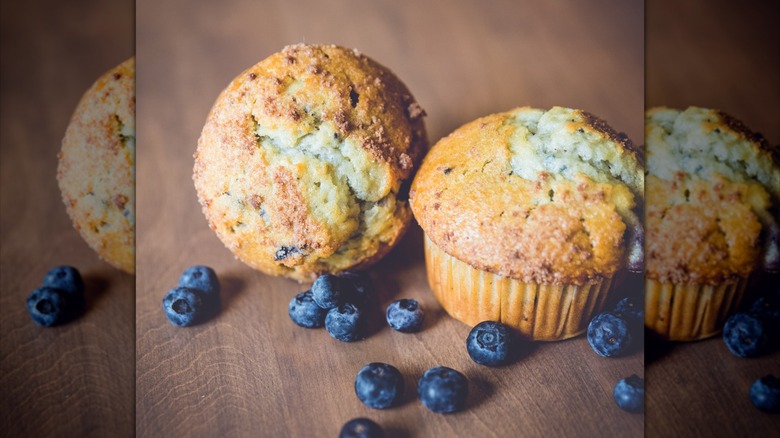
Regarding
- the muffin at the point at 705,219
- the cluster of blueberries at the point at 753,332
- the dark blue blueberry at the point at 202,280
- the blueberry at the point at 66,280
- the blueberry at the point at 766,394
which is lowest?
the blueberry at the point at 766,394

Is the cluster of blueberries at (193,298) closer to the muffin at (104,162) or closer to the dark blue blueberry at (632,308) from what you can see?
the muffin at (104,162)

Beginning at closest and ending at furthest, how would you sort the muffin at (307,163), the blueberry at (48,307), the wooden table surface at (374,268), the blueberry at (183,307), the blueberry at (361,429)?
the blueberry at (361,429), the wooden table surface at (374,268), the muffin at (307,163), the blueberry at (183,307), the blueberry at (48,307)

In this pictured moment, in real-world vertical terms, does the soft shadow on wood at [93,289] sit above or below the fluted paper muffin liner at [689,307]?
below

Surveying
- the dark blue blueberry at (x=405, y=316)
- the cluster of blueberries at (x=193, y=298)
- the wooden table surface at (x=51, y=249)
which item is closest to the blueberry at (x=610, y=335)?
the dark blue blueberry at (x=405, y=316)

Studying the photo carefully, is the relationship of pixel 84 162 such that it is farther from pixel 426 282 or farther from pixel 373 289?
pixel 426 282

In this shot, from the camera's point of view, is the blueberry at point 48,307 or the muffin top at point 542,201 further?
the blueberry at point 48,307

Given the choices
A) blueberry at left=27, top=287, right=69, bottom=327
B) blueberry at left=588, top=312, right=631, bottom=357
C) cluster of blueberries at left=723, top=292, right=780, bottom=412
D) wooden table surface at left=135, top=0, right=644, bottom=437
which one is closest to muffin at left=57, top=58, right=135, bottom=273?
wooden table surface at left=135, top=0, right=644, bottom=437

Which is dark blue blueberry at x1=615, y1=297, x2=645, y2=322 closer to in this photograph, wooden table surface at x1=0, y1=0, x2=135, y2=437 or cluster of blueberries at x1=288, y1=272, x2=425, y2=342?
cluster of blueberries at x1=288, y1=272, x2=425, y2=342
